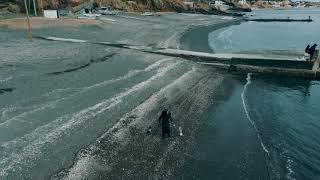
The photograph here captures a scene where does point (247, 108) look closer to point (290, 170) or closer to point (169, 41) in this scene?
point (290, 170)

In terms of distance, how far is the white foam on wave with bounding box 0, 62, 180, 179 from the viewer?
665 inches

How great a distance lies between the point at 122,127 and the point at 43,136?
443cm

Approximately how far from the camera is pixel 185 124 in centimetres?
2316

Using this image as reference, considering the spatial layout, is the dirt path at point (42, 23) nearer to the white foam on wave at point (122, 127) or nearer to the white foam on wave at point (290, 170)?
the white foam on wave at point (122, 127)

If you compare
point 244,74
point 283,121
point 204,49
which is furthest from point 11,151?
point 204,49

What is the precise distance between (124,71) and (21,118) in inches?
536

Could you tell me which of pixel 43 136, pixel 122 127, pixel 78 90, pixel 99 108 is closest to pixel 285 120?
pixel 122 127

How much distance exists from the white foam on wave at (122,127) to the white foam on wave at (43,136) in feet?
5.80

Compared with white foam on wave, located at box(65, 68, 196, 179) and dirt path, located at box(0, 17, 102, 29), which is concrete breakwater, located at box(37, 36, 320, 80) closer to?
white foam on wave, located at box(65, 68, 196, 179)

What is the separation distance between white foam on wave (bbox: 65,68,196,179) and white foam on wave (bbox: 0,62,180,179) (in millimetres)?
1769

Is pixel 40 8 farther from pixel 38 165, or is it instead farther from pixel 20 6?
pixel 38 165

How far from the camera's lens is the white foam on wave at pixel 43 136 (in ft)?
55.4

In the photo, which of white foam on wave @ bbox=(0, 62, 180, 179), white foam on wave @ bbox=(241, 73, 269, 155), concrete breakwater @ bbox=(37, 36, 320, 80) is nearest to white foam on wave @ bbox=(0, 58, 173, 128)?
white foam on wave @ bbox=(0, 62, 180, 179)

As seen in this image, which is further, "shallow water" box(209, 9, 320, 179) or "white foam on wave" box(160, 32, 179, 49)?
"white foam on wave" box(160, 32, 179, 49)
